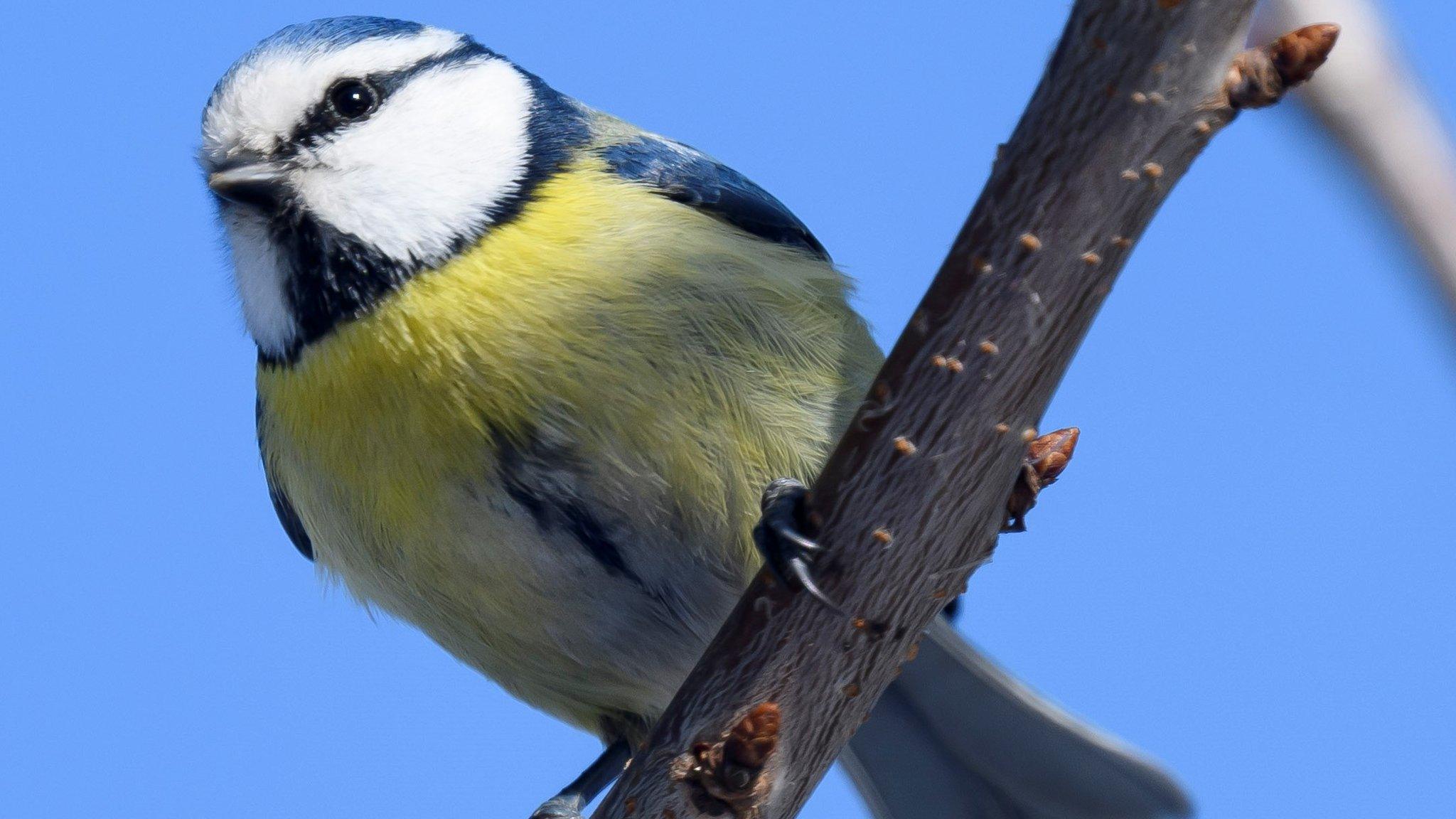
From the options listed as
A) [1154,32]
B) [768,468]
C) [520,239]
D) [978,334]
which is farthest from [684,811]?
[1154,32]

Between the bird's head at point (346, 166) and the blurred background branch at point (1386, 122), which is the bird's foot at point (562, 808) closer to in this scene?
the bird's head at point (346, 166)

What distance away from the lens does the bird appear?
5.81 ft

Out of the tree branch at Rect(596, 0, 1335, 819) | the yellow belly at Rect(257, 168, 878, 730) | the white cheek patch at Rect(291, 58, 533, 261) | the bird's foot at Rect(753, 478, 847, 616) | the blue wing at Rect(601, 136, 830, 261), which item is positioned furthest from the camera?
the blue wing at Rect(601, 136, 830, 261)

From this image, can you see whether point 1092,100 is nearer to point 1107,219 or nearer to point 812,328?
point 1107,219

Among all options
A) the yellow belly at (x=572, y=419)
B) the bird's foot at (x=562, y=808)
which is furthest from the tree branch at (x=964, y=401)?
the bird's foot at (x=562, y=808)

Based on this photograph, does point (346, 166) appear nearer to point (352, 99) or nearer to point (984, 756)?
point (352, 99)

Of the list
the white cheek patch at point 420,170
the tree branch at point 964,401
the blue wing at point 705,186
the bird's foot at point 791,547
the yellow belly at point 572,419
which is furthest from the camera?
the blue wing at point 705,186

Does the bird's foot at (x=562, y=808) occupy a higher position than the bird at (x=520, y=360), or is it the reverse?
the bird at (x=520, y=360)

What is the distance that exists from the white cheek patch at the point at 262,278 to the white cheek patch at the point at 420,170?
92 mm

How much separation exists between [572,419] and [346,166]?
1.59ft

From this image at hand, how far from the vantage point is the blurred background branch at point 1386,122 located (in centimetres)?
122

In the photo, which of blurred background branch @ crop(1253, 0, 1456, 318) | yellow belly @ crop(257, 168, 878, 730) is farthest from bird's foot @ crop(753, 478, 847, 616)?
blurred background branch @ crop(1253, 0, 1456, 318)

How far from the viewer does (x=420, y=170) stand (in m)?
1.92

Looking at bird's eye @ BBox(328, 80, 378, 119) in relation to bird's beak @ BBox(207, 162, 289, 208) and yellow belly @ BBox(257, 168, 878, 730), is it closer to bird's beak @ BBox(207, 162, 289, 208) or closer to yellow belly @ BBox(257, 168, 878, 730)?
bird's beak @ BBox(207, 162, 289, 208)
